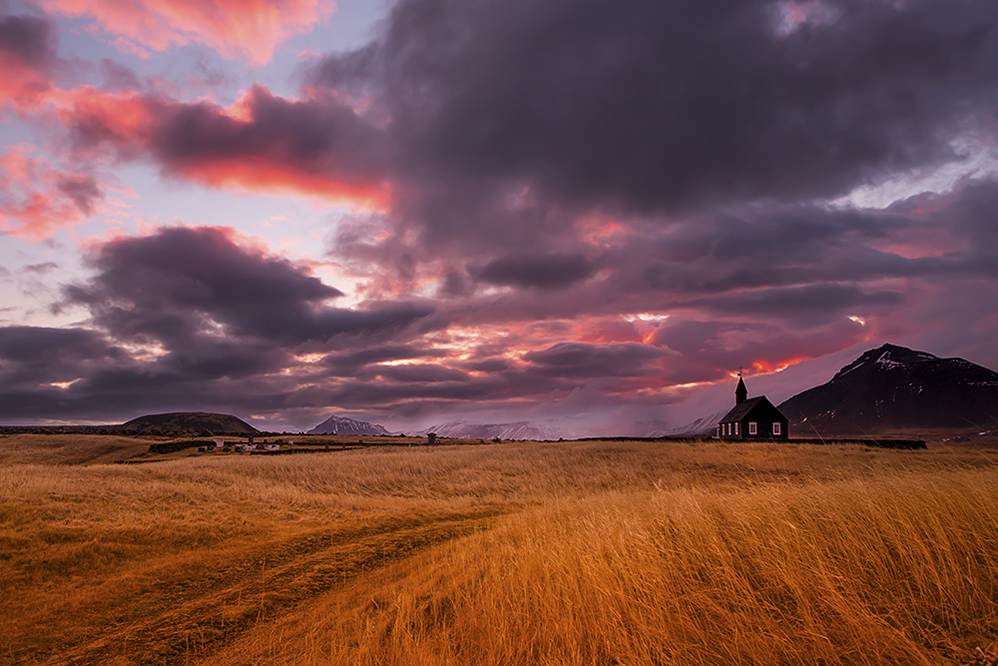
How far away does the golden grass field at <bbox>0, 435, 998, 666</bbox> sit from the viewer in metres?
5.34

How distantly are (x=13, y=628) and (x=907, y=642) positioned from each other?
13.0 meters

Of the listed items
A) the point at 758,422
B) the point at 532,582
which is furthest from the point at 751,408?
the point at 532,582

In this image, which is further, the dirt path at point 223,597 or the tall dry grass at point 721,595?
the dirt path at point 223,597

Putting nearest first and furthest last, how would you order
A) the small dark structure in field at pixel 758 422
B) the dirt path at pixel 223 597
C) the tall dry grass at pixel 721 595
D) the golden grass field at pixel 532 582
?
the tall dry grass at pixel 721 595 → the golden grass field at pixel 532 582 → the dirt path at pixel 223 597 → the small dark structure in field at pixel 758 422

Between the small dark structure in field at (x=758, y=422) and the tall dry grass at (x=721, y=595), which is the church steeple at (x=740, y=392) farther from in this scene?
the tall dry grass at (x=721, y=595)

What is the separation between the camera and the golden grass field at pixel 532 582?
5.34 m

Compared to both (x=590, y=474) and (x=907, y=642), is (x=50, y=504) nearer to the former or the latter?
(x=907, y=642)

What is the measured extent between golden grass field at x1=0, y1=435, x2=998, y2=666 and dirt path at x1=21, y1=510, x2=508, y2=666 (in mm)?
54

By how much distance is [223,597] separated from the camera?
10570 mm

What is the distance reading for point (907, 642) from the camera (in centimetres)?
448

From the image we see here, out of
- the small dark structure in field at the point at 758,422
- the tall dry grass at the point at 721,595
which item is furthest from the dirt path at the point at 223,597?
the small dark structure in field at the point at 758,422

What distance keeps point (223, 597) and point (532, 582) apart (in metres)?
6.80

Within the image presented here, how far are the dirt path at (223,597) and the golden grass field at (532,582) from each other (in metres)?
0.05

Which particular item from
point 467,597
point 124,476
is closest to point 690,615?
point 467,597
